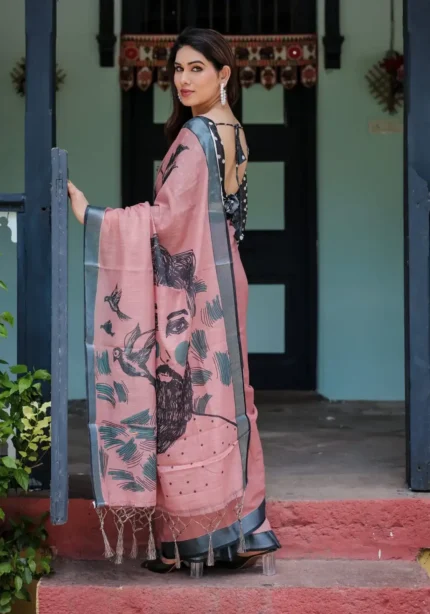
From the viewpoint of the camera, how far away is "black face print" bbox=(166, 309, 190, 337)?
3.28 m

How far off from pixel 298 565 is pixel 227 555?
0.35 metres

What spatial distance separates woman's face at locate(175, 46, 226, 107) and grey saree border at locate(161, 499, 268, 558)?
1.55m

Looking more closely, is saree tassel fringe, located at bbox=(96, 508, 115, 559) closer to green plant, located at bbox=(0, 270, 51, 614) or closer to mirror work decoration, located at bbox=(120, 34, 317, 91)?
green plant, located at bbox=(0, 270, 51, 614)

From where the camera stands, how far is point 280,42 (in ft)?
21.4

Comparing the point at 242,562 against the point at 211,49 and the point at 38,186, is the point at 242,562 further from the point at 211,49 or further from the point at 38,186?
the point at 211,49

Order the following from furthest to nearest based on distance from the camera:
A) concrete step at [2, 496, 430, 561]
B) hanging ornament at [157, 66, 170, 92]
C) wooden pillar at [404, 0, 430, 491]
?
hanging ornament at [157, 66, 170, 92] → wooden pillar at [404, 0, 430, 491] → concrete step at [2, 496, 430, 561]

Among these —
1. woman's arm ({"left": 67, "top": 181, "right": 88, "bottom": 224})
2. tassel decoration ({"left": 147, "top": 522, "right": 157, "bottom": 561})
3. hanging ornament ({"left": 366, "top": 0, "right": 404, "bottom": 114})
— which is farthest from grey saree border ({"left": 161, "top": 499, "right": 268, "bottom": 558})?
hanging ornament ({"left": 366, "top": 0, "right": 404, "bottom": 114})

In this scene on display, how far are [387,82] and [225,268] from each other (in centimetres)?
362

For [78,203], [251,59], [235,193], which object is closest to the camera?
[78,203]

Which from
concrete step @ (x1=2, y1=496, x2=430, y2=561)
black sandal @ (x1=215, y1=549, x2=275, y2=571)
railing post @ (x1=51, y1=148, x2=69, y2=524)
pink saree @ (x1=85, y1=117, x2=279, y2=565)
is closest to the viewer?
railing post @ (x1=51, y1=148, x2=69, y2=524)

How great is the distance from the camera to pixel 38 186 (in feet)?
12.7

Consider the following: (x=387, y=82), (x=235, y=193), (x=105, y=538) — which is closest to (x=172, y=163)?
(x=235, y=193)

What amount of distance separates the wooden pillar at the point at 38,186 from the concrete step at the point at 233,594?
81 cm

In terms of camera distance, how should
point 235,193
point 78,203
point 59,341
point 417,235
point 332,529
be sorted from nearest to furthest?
point 59,341, point 78,203, point 235,193, point 332,529, point 417,235
